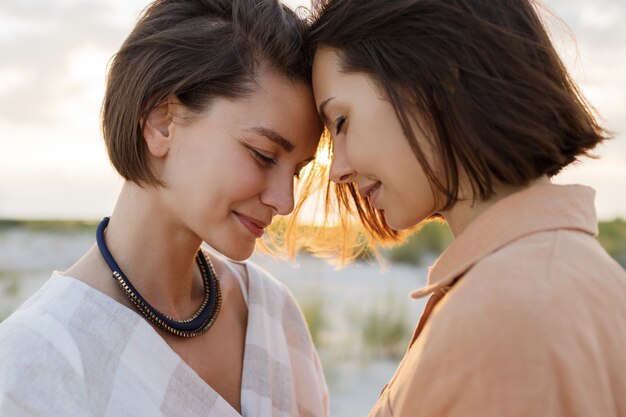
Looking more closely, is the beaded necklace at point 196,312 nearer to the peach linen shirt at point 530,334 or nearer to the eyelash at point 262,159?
the eyelash at point 262,159

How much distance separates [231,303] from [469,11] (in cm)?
117

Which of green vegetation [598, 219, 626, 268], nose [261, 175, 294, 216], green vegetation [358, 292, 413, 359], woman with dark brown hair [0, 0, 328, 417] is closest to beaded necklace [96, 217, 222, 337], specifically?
woman with dark brown hair [0, 0, 328, 417]

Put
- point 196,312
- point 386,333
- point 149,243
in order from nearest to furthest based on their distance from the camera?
1. point 149,243
2. point 196,312
3. point 386,333

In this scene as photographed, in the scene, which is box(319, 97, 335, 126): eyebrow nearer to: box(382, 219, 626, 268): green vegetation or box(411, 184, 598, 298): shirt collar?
box(411, 184, 598, 298): shirt collar

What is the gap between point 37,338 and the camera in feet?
6.11

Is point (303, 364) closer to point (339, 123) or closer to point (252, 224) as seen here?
point (252, 224)

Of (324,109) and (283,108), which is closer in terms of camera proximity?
(324,109)

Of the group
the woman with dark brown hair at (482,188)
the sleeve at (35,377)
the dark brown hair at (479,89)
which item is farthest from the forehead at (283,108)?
the sleeve at (35,377)

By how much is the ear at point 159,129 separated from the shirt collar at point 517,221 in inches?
31.7

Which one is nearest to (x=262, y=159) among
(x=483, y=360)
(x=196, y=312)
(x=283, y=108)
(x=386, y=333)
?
(x=283, y=108)

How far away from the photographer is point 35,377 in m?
1.81

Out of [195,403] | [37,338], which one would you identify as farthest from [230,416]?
[37,338]

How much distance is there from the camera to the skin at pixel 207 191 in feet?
6.92

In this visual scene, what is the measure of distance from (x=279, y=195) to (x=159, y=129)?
34cm
